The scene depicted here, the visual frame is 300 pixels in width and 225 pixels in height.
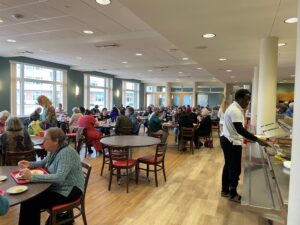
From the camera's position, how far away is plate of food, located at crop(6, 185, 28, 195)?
1789 millimetres

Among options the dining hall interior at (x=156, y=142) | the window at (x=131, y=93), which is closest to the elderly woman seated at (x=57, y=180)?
the dining hall interior at (x=156, y=142)

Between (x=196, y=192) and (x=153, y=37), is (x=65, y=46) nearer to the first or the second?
(x=153, y=37)

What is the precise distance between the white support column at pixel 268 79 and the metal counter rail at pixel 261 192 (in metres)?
1.26

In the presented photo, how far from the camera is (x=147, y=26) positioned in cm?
475

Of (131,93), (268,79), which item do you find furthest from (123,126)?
(131,93)

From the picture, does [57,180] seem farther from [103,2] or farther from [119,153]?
[103,2]

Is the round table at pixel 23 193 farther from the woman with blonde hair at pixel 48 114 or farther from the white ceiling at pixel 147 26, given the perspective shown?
the woman with blonde hair at pixel 48 114

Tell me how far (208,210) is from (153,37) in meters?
3.70

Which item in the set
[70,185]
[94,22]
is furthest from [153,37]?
[70,185]

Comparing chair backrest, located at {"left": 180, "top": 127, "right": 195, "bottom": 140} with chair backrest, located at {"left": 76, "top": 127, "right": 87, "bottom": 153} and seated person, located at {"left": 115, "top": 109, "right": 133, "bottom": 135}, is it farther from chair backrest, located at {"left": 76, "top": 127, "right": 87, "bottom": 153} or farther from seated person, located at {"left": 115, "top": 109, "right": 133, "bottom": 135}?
chair backrest, located at {"left": 76, "top": 127, "right": 87, "bottom": 153}

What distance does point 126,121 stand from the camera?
19.7 ft

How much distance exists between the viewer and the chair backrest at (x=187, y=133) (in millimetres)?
6409

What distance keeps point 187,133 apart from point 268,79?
10.0 ft

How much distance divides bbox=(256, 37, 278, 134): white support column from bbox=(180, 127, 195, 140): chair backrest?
2517mm
